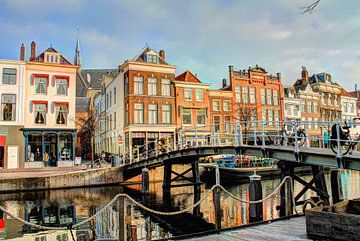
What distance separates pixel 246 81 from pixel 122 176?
73.6ft

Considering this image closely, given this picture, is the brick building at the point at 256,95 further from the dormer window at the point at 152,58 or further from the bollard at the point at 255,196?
the bollard at the point at 255,196

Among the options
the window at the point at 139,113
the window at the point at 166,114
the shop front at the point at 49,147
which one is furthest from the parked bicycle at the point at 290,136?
the shop front at the point at 49,147

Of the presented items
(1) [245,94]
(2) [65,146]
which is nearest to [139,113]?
(2) [65,146]

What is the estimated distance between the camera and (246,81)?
42469mm

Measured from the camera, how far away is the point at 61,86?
105 feet

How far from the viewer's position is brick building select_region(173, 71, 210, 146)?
35531 mm

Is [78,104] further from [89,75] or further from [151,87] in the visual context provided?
[151,87]

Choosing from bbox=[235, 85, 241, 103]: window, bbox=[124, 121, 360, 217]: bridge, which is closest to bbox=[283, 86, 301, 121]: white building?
bbox=[235, 85, 241, 103]: window

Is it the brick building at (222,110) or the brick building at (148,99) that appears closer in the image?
the brick building at (148,99)

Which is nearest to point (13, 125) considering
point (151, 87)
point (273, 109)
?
point (151, 87)

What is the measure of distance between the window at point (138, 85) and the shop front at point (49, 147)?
7.56 meters

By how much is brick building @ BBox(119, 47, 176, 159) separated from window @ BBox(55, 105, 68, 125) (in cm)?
604

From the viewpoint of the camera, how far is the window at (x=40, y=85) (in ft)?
102

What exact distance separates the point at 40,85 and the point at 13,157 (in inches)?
285
